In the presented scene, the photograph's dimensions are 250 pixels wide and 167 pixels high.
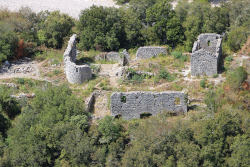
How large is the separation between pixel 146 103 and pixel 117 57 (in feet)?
43.4

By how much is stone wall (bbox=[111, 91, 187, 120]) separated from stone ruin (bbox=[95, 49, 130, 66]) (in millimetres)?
10492

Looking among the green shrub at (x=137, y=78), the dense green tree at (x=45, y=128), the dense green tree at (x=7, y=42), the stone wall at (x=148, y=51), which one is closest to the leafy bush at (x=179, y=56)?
the stone wall at (x=148, y=51)

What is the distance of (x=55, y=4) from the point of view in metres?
73.2

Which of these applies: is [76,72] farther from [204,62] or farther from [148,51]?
[204,62]

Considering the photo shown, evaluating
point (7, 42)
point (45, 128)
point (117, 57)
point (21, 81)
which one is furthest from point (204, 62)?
point (7, 42)

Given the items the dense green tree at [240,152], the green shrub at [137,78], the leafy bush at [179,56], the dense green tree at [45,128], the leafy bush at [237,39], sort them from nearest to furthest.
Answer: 1. the dense green tree at [240,152]
2. the dense green tree at [45,128]
3. the green shrub at [137,78]
4. the leafy bush at [179,56]
5. the leafy bush at [237,39]

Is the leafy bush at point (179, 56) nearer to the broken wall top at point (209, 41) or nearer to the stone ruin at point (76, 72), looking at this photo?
the broken wall top at point (209, 41)

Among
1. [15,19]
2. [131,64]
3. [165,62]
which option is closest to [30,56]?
[15,19]

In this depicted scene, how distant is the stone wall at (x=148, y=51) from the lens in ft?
159

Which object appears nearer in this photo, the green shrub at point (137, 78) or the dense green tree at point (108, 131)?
the dense green tree at point (108, 131)

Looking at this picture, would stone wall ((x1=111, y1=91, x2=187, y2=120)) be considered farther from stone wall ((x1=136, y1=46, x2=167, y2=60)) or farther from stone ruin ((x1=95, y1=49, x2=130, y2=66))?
stone wall ((x1=136, y1=46, x2=167, y2=60))

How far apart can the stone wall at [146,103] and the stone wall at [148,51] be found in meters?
11.9

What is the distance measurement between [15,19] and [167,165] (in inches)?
1247

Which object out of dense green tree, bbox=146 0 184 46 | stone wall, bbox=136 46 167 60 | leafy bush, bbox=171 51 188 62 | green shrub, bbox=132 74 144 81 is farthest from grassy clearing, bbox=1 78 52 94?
dense green tree, bbox=146 0 184 46
